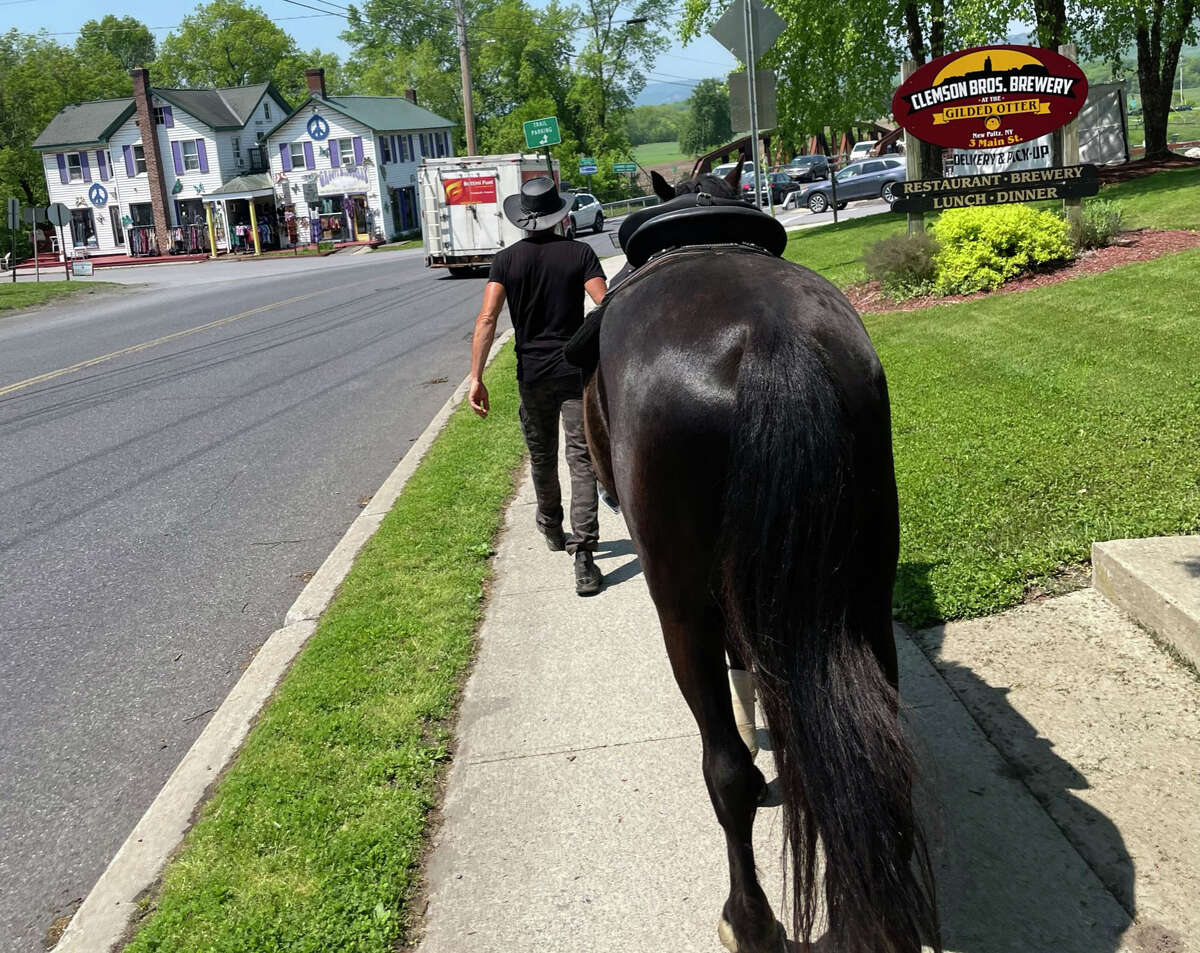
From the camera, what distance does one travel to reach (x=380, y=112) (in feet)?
204

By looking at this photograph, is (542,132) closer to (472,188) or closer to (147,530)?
(472,188)

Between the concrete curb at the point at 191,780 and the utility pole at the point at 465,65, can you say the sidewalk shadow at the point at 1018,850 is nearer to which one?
the concrete curb at the point at 191,780

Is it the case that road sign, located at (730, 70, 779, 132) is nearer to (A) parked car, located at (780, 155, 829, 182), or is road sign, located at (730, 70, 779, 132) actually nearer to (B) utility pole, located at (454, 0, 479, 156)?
(B) utility pole, located at (454, 0, 479, 156)

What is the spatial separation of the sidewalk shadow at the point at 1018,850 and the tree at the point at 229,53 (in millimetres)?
97453

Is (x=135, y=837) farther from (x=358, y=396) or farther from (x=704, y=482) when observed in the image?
(x=358, y=396)

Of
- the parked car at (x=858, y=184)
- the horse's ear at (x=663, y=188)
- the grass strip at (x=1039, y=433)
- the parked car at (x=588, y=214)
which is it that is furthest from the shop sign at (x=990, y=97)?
the parked car at (x=588, y=214)

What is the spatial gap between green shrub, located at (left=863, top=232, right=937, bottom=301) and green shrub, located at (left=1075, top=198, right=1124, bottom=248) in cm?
164

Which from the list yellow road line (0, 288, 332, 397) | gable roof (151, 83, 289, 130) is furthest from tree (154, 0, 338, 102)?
yellow road line (0, 288, 332, 397)

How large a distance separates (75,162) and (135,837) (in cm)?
7164

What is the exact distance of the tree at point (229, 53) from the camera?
92250 mm

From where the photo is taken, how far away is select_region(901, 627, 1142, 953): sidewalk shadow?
2.77 metres

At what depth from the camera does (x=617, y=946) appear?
2.95 meters

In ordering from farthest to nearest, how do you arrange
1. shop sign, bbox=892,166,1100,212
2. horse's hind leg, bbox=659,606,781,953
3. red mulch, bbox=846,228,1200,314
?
shop sign, bbox=892,166,1100,212 → red mulch, bbox=846,228,1200,314 → horse's hind leg, bbox=659,606,781,953

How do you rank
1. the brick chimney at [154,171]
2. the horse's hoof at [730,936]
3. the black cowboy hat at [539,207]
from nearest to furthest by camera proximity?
the horse's hoof at [730,936] → the black cowboy hat at [539,207] → the brick chimney at [154,171]
